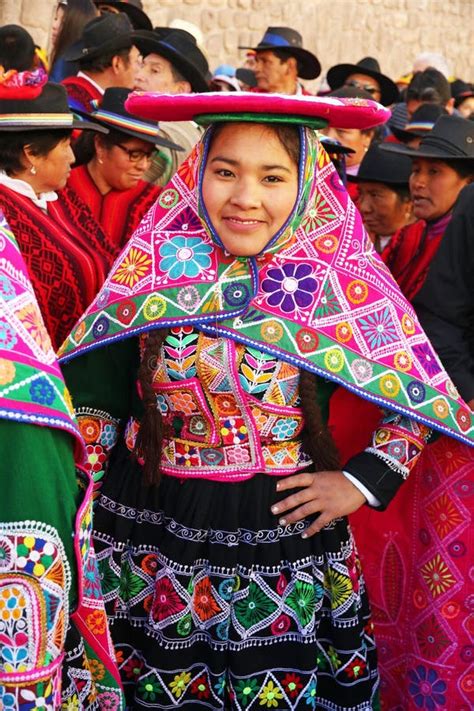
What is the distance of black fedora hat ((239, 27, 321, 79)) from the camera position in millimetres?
7426

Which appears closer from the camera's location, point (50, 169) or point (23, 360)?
point (23, 360)

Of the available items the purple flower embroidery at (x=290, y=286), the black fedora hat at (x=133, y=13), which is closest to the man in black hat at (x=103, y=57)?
the black fedora hat at (x=133, y=13)

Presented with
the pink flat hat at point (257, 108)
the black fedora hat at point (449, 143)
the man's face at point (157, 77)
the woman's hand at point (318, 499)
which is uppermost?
the pink flat hat at point (257, 108)

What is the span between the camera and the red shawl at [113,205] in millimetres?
4371

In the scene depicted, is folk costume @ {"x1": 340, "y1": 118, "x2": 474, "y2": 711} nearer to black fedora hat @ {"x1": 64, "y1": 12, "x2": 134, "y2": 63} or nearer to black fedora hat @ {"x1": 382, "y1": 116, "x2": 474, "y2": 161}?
black fedora hat @ {"x1": 382, "y1": 116, "x2": 474, "y2": 161}

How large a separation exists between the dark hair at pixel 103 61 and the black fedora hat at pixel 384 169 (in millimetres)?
1387

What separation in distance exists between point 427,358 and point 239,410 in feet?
1.71

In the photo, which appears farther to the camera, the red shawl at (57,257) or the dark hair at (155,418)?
the red shawl at (57,257)

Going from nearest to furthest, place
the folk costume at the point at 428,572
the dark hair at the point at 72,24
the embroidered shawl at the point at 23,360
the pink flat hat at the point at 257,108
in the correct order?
1. the embroidered shawl at the point at 23,360
2. the pink flat hat at the point at 257,108
3. the folk costume at the point at 428,572
4. the dark hair at the point at 72,24

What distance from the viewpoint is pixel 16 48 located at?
165 inches

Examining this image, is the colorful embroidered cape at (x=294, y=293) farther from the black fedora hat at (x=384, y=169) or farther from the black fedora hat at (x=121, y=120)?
the black fedora hat at (x=384, y=169)

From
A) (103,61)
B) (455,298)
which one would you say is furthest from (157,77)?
(455,298)

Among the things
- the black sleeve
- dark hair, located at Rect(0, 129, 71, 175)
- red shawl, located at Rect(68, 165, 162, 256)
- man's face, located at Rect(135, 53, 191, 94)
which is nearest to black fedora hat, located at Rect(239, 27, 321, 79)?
man's face, located at Rect(135, 53, 191, 94)

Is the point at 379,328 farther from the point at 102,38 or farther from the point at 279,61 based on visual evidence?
the point at 279,61
